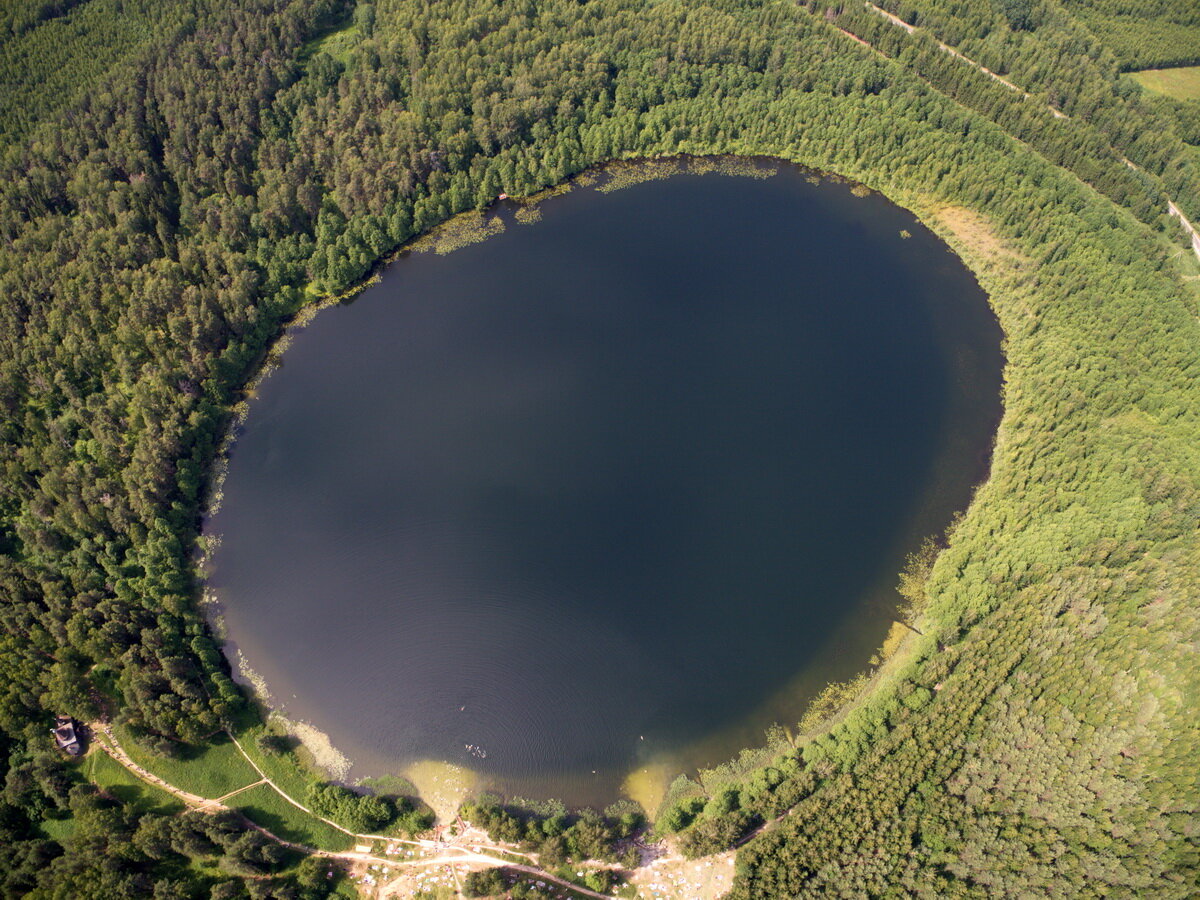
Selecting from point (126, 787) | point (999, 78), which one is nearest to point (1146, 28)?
point (999, 78)

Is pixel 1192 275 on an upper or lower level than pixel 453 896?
upper

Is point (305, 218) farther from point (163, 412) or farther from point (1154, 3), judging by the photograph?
→ point (1154, 3)

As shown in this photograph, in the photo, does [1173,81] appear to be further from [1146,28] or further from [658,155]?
[658,155]

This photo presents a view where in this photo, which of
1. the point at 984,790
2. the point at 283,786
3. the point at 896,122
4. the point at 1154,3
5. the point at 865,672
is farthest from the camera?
the point at 1154,3

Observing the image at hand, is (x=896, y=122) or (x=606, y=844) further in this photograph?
(x=896, y=122)

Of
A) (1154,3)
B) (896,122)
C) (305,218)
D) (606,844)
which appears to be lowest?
(606,844)

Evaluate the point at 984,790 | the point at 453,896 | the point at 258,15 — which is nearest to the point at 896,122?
the point at 984,790

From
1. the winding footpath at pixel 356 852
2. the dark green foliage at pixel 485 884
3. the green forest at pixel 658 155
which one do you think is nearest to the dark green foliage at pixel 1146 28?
the green forest at pixel 658 155
